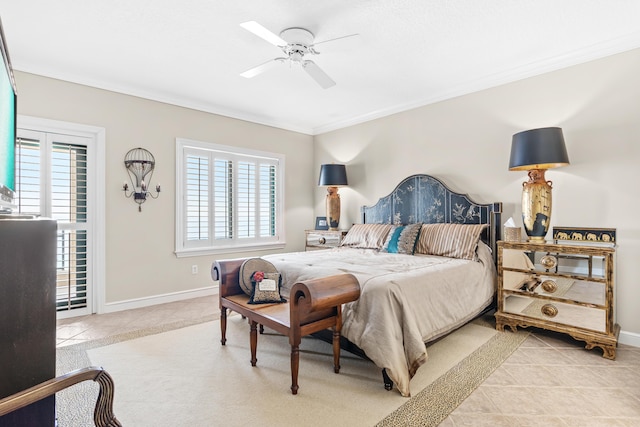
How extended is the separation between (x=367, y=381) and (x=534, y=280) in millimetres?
1830

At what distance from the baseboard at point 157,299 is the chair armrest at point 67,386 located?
3265mm

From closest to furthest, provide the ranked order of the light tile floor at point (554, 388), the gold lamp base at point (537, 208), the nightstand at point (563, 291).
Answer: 1. the light tile floor at point (554, 388)
2. the nightstand at point (563, 291)
3. the gold lamp base at point (537, 208)

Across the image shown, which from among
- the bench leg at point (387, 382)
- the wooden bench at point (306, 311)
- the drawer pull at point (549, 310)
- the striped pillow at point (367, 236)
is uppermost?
the striped pillow at point (367, 236)

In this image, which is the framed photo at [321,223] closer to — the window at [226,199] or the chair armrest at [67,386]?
the window at [226,199]

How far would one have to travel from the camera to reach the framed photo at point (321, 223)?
17.7 ft

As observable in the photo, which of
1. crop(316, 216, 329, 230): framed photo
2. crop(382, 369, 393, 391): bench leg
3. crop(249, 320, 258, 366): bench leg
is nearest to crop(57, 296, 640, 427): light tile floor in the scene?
crop(382, 369, 393, 391): bench leg

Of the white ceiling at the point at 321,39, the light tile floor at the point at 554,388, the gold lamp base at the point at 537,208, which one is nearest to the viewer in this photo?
the light tile floor at the point at 554,388

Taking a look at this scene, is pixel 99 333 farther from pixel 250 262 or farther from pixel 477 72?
pixel 477 72

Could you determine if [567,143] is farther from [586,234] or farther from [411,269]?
[411,269]

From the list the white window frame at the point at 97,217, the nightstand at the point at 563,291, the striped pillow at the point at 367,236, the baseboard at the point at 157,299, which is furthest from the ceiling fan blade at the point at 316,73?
the baseboard at the point at 157,299

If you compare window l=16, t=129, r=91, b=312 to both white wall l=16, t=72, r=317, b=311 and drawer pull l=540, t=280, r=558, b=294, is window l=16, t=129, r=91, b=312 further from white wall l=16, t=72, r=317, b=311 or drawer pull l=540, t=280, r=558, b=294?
drawer pull l=540, t=280, r=558, b=294

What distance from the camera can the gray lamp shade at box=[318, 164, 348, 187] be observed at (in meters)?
4.90

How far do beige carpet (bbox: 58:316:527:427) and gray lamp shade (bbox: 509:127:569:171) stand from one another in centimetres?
157

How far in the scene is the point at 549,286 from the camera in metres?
2.81
